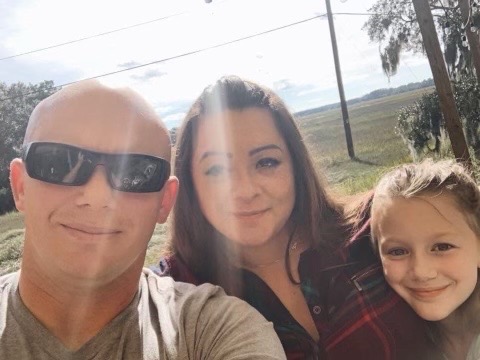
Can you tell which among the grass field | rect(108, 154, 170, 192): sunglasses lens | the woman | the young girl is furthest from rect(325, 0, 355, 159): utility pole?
rect(108, 154, 170, 192): sunglasses lens

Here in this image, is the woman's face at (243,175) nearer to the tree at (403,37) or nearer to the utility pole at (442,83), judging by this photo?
the utility pole at (442,83)

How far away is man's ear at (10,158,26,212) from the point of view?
5.91 ft

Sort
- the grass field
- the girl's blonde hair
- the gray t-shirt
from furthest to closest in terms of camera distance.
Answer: the grass field < the girl's blonde hair < the gray t-shirt

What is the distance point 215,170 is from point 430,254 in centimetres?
107

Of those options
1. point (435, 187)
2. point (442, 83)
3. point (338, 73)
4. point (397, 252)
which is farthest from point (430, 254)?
→ point (338, 73)

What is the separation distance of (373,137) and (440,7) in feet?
33.9

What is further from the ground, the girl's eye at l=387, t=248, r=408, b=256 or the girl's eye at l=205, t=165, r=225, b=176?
the girl's eye at l=205, t=165, r=225, b=176

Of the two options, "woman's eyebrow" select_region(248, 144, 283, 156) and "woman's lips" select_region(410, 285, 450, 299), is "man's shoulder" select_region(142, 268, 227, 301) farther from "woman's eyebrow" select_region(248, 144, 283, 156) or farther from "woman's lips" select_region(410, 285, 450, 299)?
"woman's lips" select_region(410, 285, 450, 299)

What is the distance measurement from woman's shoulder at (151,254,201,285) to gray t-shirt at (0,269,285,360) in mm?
588

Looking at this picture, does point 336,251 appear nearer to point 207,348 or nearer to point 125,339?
point 207,348

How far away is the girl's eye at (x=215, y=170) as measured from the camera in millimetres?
2285

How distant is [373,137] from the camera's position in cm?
2147

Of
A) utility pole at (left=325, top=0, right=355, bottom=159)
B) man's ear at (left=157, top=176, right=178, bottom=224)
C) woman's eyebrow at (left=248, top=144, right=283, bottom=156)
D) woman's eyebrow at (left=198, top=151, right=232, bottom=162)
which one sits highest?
utility pole at (left=325, top=0, right=355, bottom=159)

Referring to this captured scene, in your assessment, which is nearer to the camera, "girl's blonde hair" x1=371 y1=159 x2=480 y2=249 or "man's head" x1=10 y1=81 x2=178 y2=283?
"man's head" x1=10 y1=81 x2=178 y2=283
